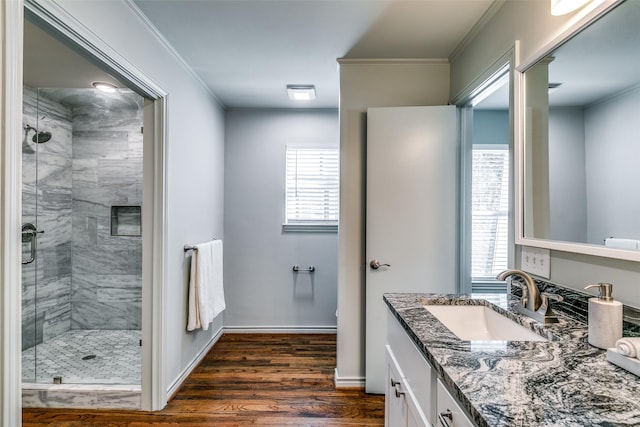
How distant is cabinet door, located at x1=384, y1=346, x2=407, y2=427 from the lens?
47.8 inches

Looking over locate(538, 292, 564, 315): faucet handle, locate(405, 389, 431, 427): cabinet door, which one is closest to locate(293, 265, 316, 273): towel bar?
locate(405, 389, 431, 427): cabinet door

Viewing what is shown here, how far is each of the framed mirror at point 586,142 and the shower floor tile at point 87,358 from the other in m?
2.63

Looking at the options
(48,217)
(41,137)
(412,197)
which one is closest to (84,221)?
(48,217)

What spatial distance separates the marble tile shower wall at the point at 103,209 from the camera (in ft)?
10.7

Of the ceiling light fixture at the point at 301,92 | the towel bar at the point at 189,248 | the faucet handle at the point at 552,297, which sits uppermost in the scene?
the ceiling light fixture at the point at 301,92

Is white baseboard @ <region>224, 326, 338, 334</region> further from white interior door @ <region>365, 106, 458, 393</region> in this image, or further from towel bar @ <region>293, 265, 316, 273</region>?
white interior door @ <region>365, 106, 458, 393</region>

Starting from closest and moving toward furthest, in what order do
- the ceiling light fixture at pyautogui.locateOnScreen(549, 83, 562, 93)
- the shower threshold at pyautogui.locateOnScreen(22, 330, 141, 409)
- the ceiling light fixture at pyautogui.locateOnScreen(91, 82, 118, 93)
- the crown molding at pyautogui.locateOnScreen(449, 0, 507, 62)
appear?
1. the ceiling light fixture at pyautogui.locateOnScreen(549, 83, 562, 93)
2. the crown molding at pyautogui.locateOnScreen(449, 0, 507, 62)
3. the shower threshold at pyautogui.locateOnScreen(22, 330, 141, 409)
4. the ceiling light fixture at pyautogui.locateOnScreen(91, 82, 118, 93)

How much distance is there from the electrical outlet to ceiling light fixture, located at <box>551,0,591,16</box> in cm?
88

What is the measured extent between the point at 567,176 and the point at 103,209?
370 centimetres

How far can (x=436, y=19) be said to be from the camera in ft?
6.21

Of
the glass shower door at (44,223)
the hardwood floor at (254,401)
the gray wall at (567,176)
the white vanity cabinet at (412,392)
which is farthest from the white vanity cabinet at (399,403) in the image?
the glass shower door at (44,223)

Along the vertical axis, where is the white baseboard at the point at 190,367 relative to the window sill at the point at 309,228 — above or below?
below

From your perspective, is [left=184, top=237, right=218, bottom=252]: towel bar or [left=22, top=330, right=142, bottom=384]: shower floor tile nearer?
[left=22, top=330, right=142, bottom=384]: shower floor tile

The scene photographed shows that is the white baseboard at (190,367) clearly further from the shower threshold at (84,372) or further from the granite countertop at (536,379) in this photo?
the granite countertop at (536,379)
